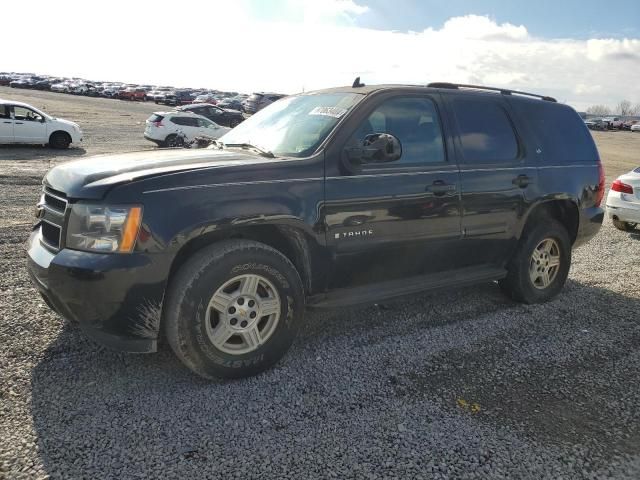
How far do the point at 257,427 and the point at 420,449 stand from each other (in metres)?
0.90

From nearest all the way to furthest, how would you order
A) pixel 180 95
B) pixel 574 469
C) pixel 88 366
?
pixel 574 469, pixel 88 366, pixel 180 95

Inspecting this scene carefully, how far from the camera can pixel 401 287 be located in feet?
13.6

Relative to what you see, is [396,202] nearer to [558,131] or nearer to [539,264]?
[539,264]

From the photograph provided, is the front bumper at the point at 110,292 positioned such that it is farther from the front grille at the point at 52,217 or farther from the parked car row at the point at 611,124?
the parked car row at the point at 611,124

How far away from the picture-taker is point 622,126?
6619cm

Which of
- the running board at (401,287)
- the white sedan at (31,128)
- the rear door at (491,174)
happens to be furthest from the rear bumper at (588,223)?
the white sedan at (31,128)

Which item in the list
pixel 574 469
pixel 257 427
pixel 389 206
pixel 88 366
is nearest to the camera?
pixel 574 469

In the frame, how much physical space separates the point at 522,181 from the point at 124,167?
331cm

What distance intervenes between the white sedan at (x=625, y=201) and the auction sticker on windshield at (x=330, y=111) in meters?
6.38

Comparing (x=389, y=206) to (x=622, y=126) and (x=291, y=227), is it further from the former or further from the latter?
(x=622, y=126)

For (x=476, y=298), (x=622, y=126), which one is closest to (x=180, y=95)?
(x=622, y=126)

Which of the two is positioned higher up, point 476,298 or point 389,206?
point 389,206

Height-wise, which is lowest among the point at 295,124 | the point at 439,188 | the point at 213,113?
the point at 439,188

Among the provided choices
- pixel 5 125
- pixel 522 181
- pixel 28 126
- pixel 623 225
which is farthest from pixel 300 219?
pixel 28 126
